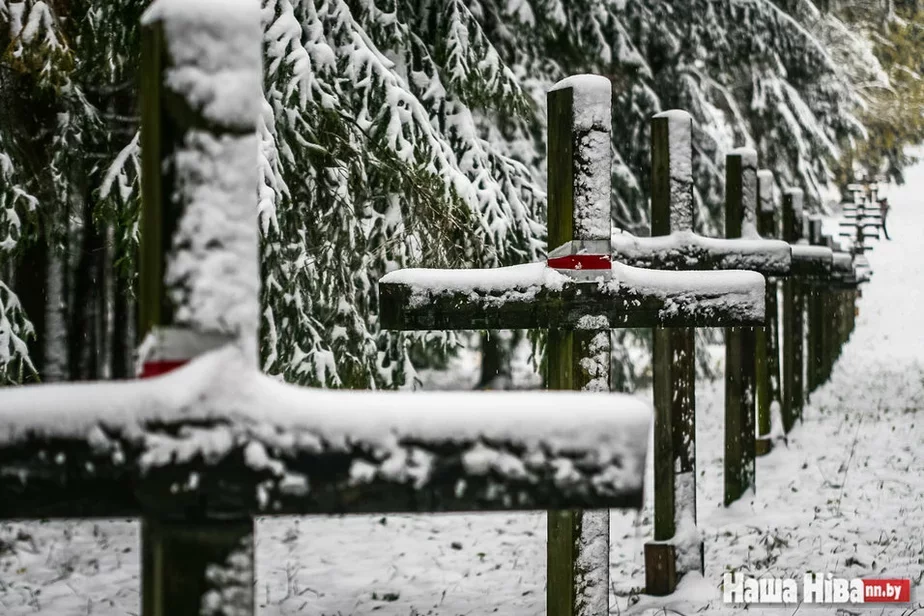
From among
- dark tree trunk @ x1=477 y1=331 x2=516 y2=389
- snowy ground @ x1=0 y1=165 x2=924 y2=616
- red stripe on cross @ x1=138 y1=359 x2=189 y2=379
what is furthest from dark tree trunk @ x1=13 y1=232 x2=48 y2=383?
red stripe on cross @ x1=138 y1=359 x2=189 y2=379

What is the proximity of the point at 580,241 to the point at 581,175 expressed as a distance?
0.86 feet

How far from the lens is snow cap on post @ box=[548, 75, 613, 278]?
3520 mm

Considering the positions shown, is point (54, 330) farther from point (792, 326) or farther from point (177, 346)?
point (177, 346)

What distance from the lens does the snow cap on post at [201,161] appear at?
4.44 ft

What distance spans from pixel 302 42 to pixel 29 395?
4633 mm

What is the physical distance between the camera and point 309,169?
582 centimetres

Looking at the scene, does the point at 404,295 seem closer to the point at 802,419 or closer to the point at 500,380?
the point at 802,419

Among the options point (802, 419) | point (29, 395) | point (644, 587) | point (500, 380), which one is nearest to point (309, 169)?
point (644, 587)

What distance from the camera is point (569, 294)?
3588 millimetres

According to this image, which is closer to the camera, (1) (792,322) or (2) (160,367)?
(2) (160,367)

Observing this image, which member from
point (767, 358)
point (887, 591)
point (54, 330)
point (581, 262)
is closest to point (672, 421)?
point (887, 591)

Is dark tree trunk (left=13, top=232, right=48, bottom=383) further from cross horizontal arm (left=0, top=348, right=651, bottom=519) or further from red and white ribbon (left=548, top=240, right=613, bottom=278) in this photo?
cross horizontal arm (left=0, top=348, right=651, bottom=519)

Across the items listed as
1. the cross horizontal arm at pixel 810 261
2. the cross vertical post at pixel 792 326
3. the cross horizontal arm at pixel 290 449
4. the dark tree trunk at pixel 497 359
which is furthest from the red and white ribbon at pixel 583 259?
the cross vertical post at pixel 792 326

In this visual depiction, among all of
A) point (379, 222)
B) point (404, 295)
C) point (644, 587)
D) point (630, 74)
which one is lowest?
point (644, 587)
